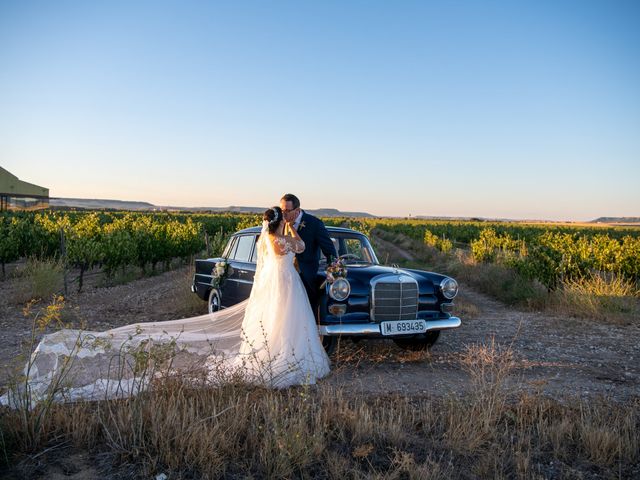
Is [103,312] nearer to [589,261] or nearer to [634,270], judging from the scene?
[589,261]

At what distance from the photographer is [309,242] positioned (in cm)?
638

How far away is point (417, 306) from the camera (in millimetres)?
6613

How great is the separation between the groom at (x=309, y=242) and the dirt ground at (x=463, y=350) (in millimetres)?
828

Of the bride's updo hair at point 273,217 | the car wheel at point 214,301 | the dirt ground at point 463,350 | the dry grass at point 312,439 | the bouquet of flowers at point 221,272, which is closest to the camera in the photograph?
the dry grass at point 312,439

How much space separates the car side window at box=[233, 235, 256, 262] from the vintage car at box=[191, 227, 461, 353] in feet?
0.05

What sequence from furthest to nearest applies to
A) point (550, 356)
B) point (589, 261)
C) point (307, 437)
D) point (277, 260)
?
1. point (589, 261)
2. point (550, 356)
3. point (277, 260)
4. point (307, 437)

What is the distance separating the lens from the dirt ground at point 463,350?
5656mm

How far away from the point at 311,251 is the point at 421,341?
2.09 metres

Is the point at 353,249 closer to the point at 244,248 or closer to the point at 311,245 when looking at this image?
the point at 311,245

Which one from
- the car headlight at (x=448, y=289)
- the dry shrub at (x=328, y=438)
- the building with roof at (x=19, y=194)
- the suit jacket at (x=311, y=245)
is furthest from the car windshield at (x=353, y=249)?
the building with roof at (x=19, y=194)

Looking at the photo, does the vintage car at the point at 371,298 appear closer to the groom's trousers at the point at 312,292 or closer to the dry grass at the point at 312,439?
the groom's trousers at the point at 312,292

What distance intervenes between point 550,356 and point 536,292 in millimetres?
5526

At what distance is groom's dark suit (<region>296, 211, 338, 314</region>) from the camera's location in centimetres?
626

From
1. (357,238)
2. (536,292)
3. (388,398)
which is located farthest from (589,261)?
(388,398)
